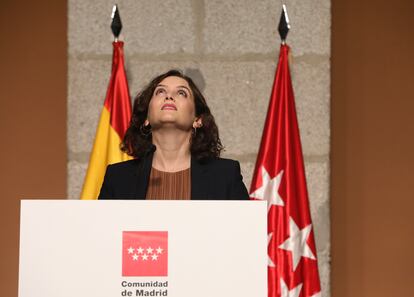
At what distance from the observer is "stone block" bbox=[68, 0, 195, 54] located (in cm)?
326

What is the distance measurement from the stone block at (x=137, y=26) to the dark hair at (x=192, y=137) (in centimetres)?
89

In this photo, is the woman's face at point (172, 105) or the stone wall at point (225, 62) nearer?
the woman's face at point (172, 105)

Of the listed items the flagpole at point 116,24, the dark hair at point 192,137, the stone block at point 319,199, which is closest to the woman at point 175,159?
the dark hair at point 192,137

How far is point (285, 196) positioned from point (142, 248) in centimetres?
150

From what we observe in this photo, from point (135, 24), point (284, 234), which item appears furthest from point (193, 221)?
point (135, 24)

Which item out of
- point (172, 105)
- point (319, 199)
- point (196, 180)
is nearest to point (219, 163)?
point (196, 180)

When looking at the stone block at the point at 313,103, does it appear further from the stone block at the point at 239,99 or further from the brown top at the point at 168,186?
the brown top at the point at 168,186

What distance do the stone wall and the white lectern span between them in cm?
161

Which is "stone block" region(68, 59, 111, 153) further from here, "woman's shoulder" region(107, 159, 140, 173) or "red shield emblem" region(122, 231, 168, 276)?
"red shield emblem" region(122, 231, 168, 276)

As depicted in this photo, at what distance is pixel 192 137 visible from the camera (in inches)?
94.2

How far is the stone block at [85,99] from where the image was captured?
3.23 m

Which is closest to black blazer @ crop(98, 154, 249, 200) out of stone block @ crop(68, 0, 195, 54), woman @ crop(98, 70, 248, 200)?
woman @ crop(98, 70, 248, 200)

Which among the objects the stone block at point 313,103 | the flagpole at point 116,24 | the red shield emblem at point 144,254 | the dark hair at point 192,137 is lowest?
the red shield emblem at point 144,254

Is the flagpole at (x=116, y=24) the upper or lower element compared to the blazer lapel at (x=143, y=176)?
upper
